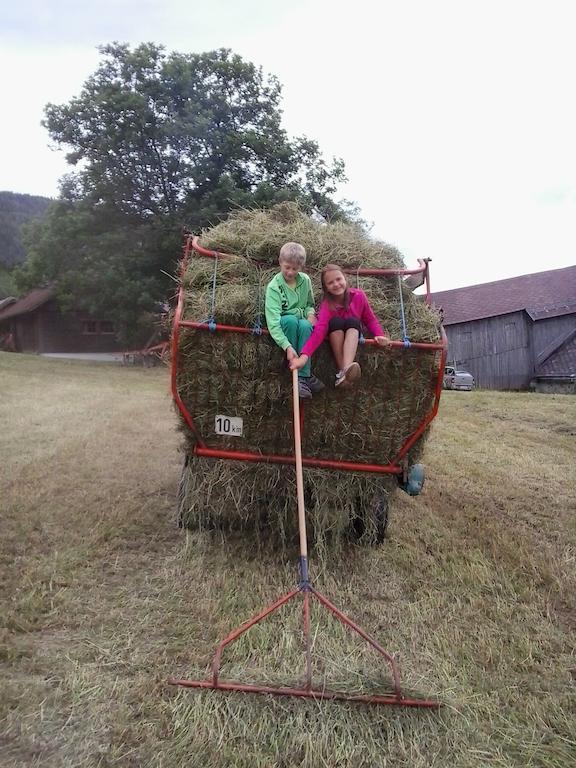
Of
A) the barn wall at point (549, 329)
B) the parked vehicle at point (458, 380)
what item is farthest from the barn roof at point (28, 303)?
the barn wall at point (549, 329)

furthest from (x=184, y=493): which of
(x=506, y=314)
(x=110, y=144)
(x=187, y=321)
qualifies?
(x=506, y=314)

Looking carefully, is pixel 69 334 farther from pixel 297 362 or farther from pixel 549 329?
pixel 297 362

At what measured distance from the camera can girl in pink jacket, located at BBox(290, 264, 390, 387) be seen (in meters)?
3.54

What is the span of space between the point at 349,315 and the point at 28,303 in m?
30.4

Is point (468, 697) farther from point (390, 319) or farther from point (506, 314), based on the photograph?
point (506, 314)

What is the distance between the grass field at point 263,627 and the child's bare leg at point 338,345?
1.38 metres

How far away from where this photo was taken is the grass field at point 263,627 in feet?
7.87

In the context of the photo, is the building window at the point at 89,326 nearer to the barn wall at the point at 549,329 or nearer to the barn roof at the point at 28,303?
the barn roof at the point at 28,303

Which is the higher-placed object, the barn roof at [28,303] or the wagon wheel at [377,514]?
the barn roof at [28,303]

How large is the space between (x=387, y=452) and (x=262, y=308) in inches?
47.4

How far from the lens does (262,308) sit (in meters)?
3.71

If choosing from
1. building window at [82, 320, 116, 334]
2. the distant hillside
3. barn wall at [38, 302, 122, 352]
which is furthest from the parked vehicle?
the distant hillside

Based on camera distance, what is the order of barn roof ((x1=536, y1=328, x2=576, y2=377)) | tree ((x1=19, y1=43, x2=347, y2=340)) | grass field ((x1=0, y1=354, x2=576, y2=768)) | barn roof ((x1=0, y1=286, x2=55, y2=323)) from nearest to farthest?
grass field ((x1=0, y1=354, x2=576, y2=768)) < tree ((x1=19, y1=43, x2=347, y2=340)) < barn roof ((x1=536, y1=328, x2=576, y2=377)) < barn roof ((x1=0, y1=286, x2=55, y2=323))

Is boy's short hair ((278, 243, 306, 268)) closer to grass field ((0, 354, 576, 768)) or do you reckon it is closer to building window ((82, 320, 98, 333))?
grass field ((0, 354, 576, 768))
